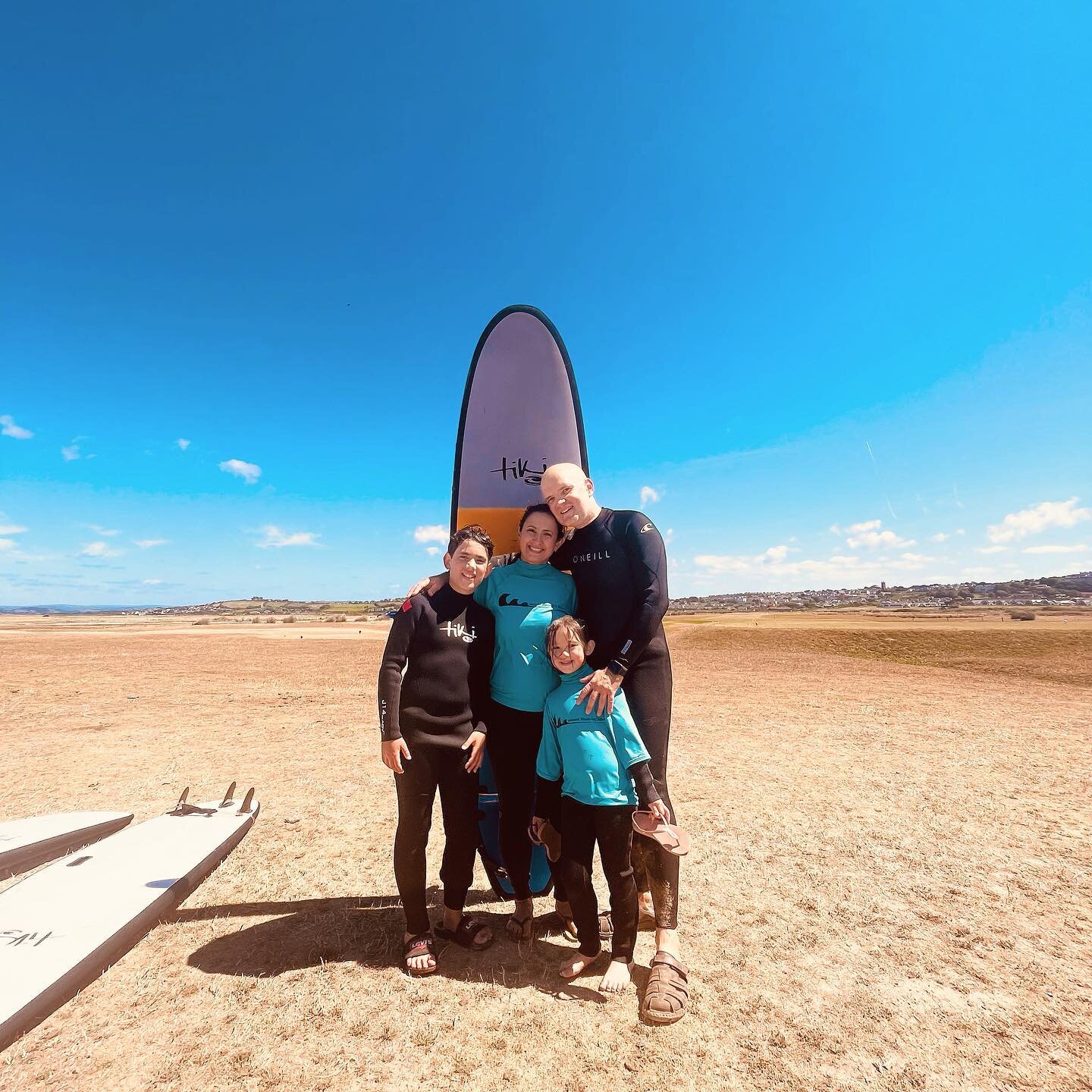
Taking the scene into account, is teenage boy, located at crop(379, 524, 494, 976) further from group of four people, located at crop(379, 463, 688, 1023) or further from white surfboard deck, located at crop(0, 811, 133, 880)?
white surfboard deck, located at crop(0, 811, 133, 880)

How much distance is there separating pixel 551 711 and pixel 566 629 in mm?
521

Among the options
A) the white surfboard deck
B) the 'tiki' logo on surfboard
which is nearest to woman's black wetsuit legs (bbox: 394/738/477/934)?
the 'tiki' logo on surfboard

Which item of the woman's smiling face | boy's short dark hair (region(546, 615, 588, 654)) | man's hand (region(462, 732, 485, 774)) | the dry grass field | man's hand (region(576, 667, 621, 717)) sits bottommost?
the dry grass field

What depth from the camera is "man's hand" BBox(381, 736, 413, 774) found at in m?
3.36

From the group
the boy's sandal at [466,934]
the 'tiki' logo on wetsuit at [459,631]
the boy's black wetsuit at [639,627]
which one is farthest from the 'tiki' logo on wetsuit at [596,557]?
the boy's sandal at [466,934]

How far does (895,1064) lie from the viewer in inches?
107

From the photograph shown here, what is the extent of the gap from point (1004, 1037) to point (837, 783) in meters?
4.81

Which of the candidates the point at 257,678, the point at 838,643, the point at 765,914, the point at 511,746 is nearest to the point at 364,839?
the point at 511,746

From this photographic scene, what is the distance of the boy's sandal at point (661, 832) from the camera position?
10.2 feet

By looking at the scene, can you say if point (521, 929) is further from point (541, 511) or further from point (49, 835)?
point (49, 835)

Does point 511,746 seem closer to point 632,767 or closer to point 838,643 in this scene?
point 632,767

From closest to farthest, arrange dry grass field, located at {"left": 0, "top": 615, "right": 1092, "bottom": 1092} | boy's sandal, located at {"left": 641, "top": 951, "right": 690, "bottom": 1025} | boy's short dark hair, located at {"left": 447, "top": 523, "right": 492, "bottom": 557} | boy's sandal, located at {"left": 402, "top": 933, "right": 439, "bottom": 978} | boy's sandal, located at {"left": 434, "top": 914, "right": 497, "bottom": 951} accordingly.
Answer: dry grass field, located at {"left": 0, "top": 615, "right": 1092, "bottom": 1092}, boy's sandal, located at {"left": 641, "top": 951, "right": 690, "bottom": 1025}, boy's sandal, located at {"left": 402, "top": 933, "right": 439, "bottom": 978}, boy's short dark hair, located at {"left": 447, "top": 523, "right": 492, "bottom": 557}, boy's sandal, located at {"left": 434, "top": 914, "right": 497, "bottom": 951}

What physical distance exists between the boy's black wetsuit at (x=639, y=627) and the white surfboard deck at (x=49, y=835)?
209 inches

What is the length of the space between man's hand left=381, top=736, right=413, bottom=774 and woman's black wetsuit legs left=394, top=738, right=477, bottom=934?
0.10 ft
